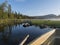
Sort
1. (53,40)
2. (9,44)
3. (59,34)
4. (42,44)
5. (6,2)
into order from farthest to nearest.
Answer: (6,2), (9,44), (59,34), (53,40), (42,44)

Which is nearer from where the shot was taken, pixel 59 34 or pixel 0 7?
pixel 59 34

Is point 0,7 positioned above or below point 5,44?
above

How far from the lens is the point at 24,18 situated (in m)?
87.8

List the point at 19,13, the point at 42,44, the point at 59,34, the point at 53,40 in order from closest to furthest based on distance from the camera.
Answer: the point at 42,44 → the point at 53,40 → the point at 59,34 → the point at 19,13

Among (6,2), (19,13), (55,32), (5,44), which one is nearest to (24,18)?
(19,13)

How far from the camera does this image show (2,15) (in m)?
56.3

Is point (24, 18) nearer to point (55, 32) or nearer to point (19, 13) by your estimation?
point (19, 13)

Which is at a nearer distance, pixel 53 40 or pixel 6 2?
pixel 53 40

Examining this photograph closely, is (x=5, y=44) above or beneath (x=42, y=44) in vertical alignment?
beneath

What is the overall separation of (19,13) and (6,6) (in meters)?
23.9

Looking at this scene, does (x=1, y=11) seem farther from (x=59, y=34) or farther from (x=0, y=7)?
(x=59, y=34)

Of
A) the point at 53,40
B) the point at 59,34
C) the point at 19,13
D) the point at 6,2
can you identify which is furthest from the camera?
the point at 19,13

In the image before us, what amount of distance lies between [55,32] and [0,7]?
4756 cm

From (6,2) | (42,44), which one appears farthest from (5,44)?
(6,2)
